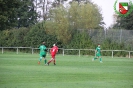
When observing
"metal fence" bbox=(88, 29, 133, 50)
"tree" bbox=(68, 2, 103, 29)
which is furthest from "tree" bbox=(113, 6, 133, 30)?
"tree" bbox=(68, 2, 103, 29)

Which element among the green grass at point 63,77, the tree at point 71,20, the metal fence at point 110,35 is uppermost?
the tree at point 71,20

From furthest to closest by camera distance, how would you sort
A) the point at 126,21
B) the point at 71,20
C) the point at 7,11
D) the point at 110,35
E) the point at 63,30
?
the point at 71,20, the point at 63,30, the point at 7,11, the point at 110,35, the point at 126,21

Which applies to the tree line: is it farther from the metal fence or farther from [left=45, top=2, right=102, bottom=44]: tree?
Result: the metal fence

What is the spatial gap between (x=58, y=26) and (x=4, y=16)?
12.0 m

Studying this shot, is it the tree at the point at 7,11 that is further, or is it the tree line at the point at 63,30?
the tree line at the point at 63,30

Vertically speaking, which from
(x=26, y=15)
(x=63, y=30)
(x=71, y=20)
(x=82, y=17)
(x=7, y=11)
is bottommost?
(x=63, y=30)

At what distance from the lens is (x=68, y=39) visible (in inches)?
2657

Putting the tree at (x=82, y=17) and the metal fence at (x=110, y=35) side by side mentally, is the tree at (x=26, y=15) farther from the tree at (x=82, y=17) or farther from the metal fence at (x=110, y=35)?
the metal fence at (x=110, y=35)

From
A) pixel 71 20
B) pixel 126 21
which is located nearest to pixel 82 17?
pixel 71 20

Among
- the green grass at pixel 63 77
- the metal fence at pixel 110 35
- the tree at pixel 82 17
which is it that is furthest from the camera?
the tree at pixel 82 17

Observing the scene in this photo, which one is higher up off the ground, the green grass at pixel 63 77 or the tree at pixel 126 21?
the tree at pixel 126 21

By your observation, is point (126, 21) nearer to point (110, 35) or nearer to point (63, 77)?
point (63, 77)

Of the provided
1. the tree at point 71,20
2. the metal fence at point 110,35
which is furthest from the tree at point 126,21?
the tree at point 71,20

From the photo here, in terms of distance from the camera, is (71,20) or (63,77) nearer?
(63,77)
